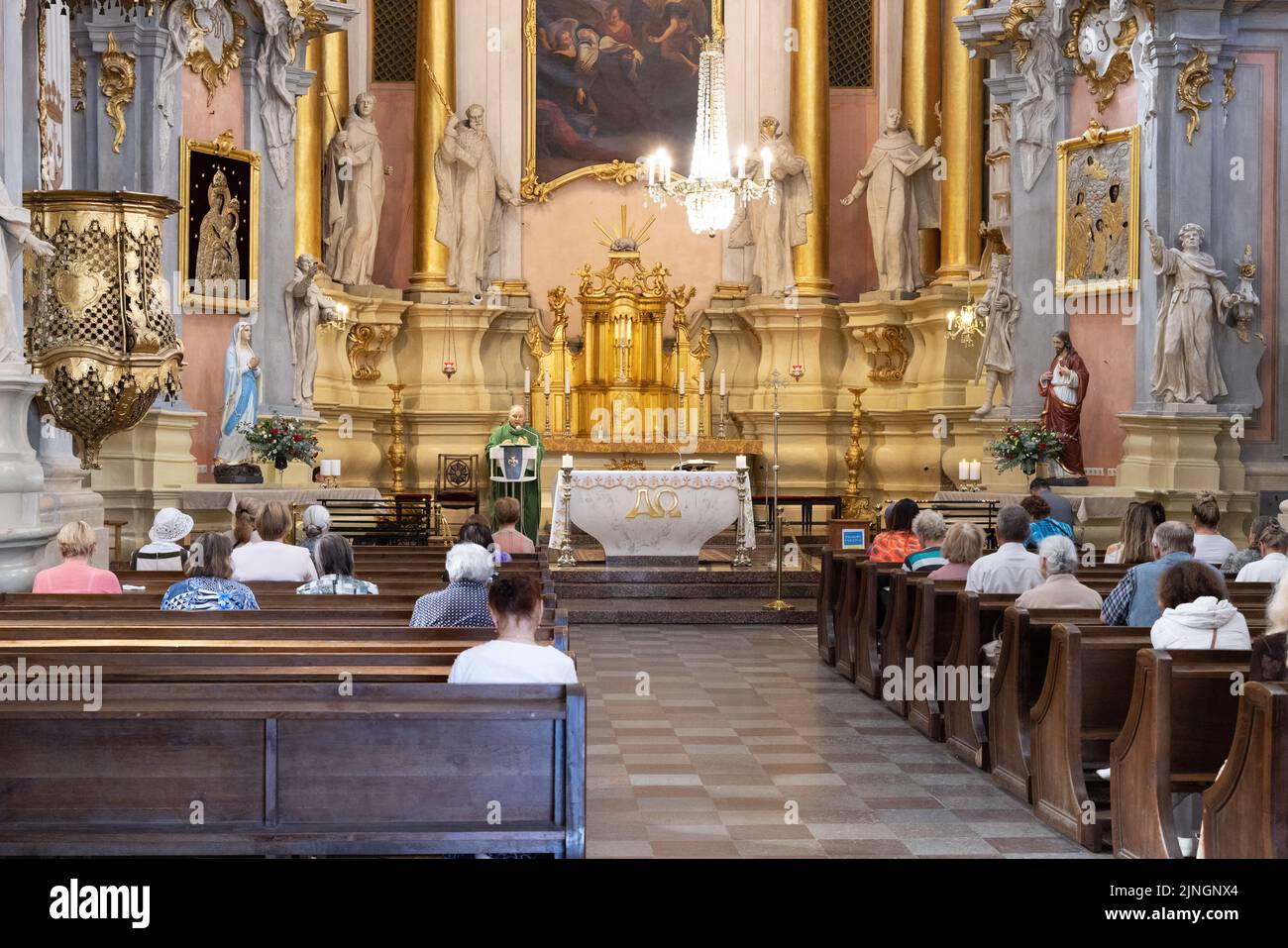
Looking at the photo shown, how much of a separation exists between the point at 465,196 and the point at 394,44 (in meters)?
2.36

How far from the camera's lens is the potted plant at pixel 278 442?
14.4 m

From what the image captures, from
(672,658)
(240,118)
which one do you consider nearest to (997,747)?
(672,658)

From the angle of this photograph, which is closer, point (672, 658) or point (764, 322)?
point (672, 658)

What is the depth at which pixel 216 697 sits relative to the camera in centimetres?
448

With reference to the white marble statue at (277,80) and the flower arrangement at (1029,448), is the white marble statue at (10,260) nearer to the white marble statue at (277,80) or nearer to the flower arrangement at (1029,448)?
the white marble statue at (277,80)

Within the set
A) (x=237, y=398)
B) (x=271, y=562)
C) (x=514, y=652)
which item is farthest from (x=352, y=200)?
(x=514, y=652)

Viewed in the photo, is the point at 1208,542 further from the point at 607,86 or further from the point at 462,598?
the point at 607,86

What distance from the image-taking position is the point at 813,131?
20.3 m

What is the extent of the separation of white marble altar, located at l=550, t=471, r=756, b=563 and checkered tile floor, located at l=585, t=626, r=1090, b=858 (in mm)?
3503

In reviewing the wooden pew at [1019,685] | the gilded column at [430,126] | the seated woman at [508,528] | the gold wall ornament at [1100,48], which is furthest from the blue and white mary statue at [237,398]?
the wooden pew at [1019,685]

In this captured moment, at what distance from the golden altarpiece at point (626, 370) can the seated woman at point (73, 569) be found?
492 inches
